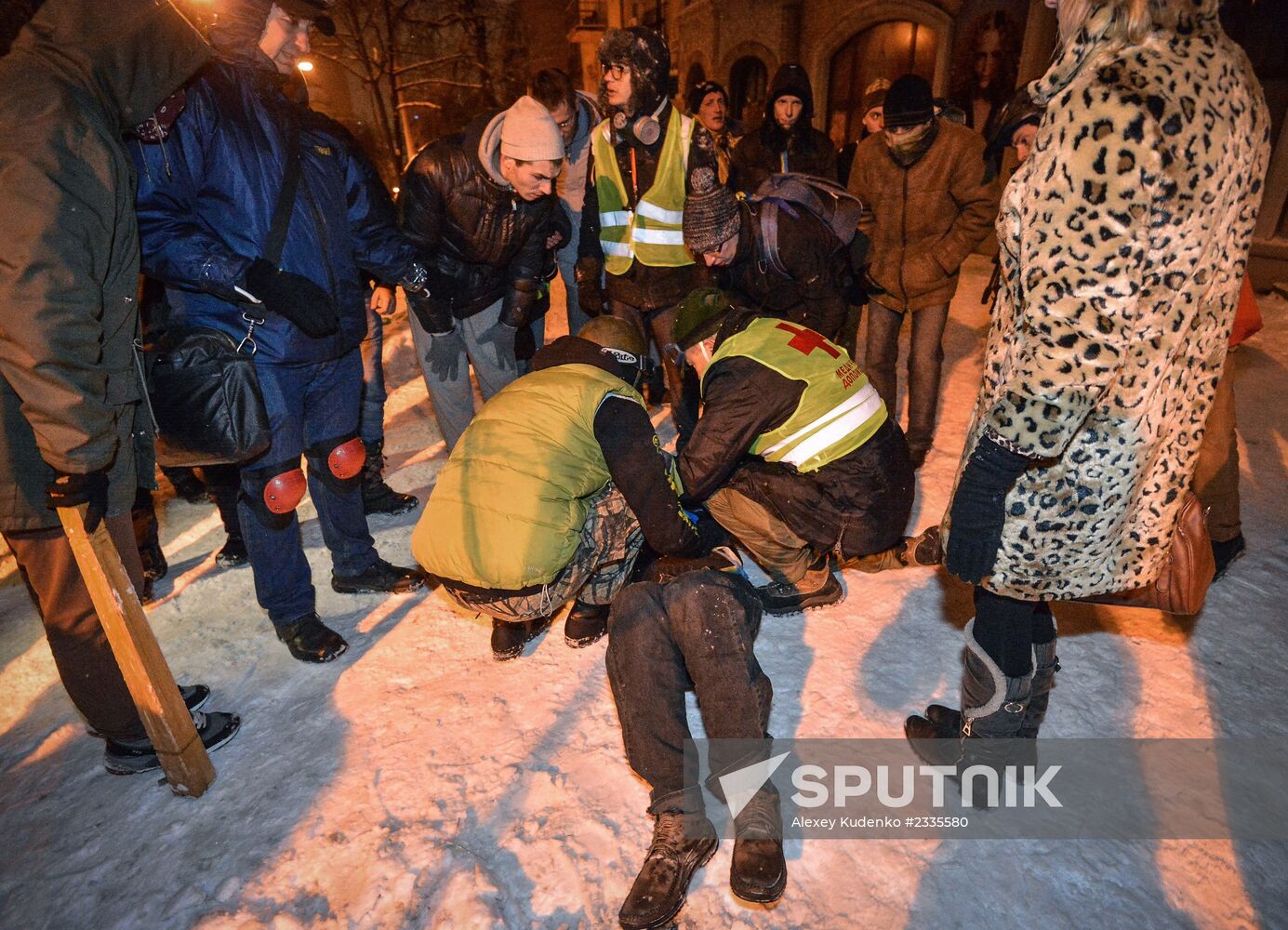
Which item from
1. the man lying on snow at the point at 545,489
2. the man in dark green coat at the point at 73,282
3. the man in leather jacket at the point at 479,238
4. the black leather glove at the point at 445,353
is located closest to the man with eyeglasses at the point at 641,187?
the man in leather jacket at the point at 479,238

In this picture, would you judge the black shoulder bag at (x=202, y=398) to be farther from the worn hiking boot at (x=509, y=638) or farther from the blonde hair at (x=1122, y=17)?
the blonde hair at (x=1122, y=17)

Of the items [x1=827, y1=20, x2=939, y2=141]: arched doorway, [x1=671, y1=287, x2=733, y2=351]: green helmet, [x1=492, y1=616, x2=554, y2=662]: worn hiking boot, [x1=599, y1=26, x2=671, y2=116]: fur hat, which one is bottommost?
[x1=492, y1=616, x2=554, y2=662]: worn hiking boot

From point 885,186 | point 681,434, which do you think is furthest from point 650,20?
point 681,434

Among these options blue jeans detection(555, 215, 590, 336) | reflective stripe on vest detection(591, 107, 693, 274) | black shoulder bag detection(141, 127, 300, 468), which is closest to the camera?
black shoulder bag detection(141, 127, 300, 468)

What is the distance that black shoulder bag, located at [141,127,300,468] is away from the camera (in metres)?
2.02

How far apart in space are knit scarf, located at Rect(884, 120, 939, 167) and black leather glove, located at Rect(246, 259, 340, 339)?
2.73 m

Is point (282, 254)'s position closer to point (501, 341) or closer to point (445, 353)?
point (445, 353)

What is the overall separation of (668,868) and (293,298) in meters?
1.98

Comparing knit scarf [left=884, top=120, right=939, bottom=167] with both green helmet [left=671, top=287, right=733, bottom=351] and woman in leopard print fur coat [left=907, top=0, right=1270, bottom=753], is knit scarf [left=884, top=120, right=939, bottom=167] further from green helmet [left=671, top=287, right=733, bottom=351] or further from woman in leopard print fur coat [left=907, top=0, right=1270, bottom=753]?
woman in leopard print fur coat [left=907, top=0, right=1270, bottom=753]

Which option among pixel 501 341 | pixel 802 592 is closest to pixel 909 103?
pixel 501 341

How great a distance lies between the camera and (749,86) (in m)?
13.5

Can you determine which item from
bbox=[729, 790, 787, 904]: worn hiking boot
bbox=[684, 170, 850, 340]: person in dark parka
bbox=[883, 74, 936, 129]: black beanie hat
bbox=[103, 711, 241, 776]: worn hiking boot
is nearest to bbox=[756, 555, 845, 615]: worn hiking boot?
bbox=[729, 790, 787, 904]: worn hiking boot

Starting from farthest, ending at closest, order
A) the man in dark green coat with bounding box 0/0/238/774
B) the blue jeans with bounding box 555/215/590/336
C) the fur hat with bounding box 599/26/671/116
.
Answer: the blue jeans with bounding box 555/215/590/336 < the fur hat with bounding box 599/26/671/116 < the man in dark green coat with bounding box 0/0/238/774

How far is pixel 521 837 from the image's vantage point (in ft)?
6.16
